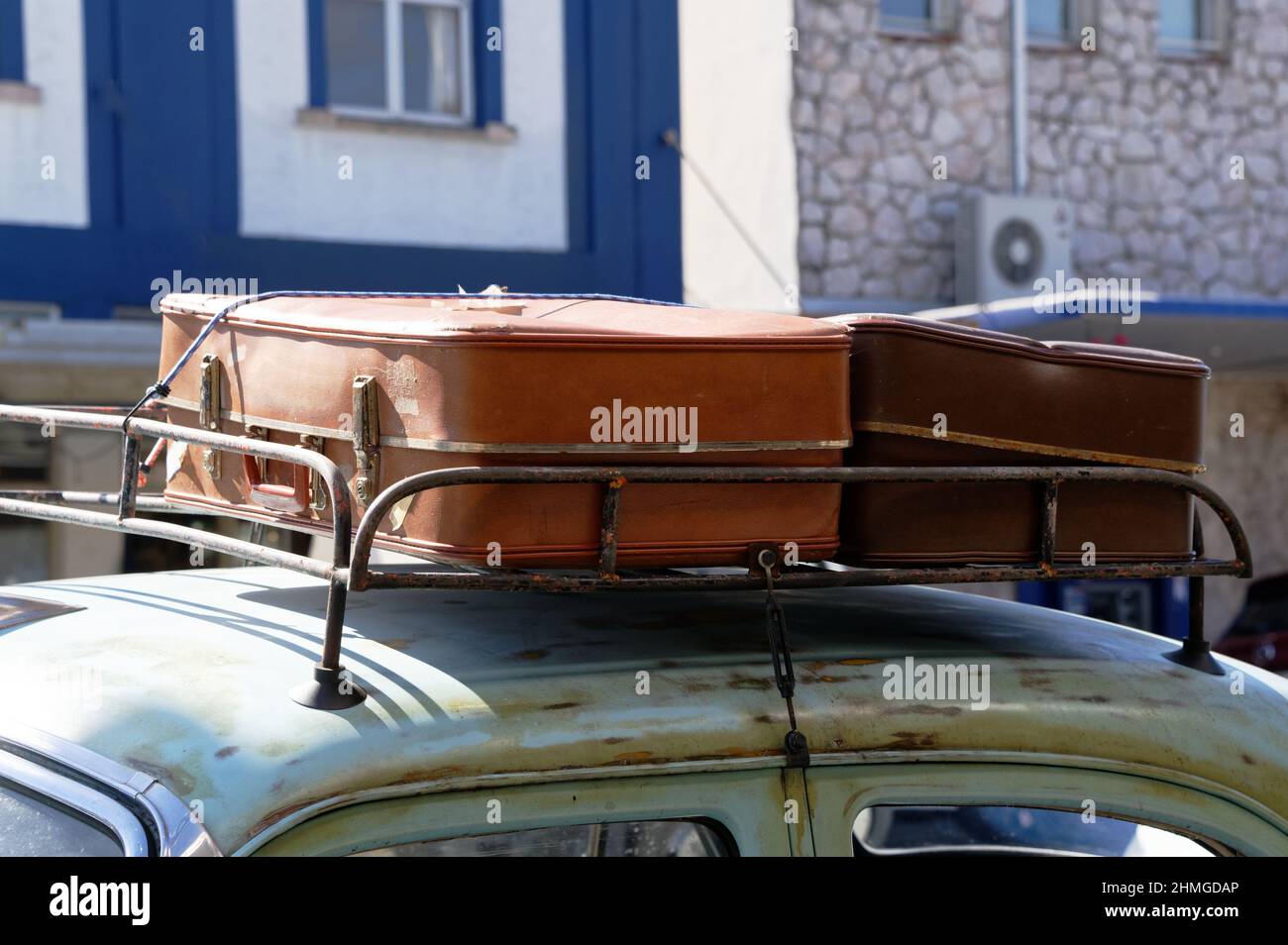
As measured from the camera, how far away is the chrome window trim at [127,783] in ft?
4.71

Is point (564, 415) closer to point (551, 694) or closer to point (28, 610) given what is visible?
point (551, 694)

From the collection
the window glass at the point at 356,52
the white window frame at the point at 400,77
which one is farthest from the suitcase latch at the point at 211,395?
the window glass at the point at 356,52

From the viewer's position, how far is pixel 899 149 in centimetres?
1163

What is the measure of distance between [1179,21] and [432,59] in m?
6.65

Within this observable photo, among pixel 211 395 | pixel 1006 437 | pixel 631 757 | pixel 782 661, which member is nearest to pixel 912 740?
pixel 782 661

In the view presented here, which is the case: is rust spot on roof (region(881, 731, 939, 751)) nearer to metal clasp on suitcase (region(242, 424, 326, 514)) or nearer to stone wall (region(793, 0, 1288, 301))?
metal clasp on suitcase (region(242, 424, 326, 514))

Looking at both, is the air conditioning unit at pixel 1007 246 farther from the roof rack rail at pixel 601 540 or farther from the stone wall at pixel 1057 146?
the roof rack rail at pixel 601 540

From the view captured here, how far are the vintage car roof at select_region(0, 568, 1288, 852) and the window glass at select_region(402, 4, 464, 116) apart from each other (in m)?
7.98

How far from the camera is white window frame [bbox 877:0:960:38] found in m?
11.8

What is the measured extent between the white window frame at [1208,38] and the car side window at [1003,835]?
10814mm

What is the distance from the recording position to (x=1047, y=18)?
1229 centimetres

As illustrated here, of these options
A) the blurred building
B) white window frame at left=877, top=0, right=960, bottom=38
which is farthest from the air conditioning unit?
the blurred building
